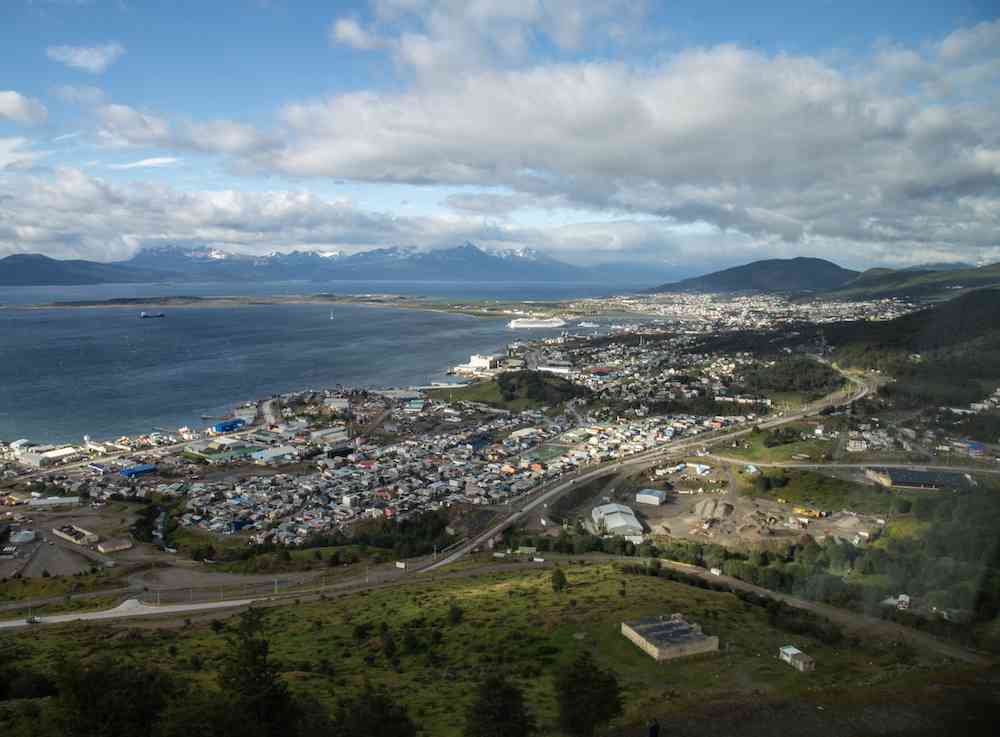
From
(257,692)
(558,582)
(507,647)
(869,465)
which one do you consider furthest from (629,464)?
(257,692)

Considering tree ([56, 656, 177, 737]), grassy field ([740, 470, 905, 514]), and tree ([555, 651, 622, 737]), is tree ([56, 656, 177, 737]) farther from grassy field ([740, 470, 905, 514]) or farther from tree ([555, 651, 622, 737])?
grassy field ([740, 470, 905, 514])

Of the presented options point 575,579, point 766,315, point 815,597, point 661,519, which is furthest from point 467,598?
point 766,315

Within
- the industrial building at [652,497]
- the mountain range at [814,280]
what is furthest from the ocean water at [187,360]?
the mountain range at [814,280]

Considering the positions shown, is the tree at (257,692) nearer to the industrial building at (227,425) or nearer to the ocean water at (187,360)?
the industrial building at (227,425)

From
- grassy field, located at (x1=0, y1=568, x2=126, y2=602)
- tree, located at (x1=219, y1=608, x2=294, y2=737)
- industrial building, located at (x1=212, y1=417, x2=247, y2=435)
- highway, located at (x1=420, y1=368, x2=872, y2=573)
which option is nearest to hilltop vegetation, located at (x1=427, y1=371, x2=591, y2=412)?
highway, located at (x1=420, y1=368, x2=872, y2=573)

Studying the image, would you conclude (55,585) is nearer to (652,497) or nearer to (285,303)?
(652,497)
